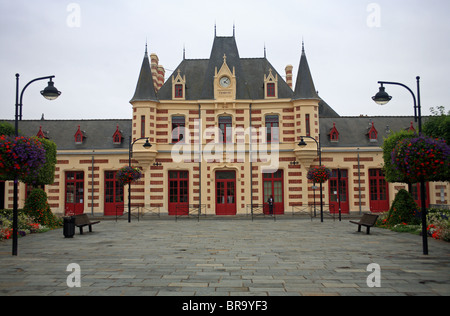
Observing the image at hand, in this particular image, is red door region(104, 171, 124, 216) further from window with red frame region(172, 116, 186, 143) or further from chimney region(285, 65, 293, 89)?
chimney region(285, 65, 293, 89)

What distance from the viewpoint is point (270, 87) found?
87.8ft

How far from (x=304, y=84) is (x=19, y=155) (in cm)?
2090

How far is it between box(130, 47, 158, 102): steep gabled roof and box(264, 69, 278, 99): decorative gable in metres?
8.39

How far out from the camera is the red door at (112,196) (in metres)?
26.2

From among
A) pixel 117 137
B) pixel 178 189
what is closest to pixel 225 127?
pixel 178 189

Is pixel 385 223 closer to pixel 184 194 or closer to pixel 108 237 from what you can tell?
pixel 108 237

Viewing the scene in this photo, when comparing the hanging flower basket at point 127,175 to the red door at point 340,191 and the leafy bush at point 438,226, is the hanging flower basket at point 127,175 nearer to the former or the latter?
the red door at point 340,191

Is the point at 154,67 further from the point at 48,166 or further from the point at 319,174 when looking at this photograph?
the point at 319,174

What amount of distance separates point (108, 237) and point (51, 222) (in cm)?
498

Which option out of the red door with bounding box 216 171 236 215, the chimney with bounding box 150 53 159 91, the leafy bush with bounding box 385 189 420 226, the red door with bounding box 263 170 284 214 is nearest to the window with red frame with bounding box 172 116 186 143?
the red door with bounding box 216 171 236 215

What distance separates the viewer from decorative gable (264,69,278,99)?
86.9ft
